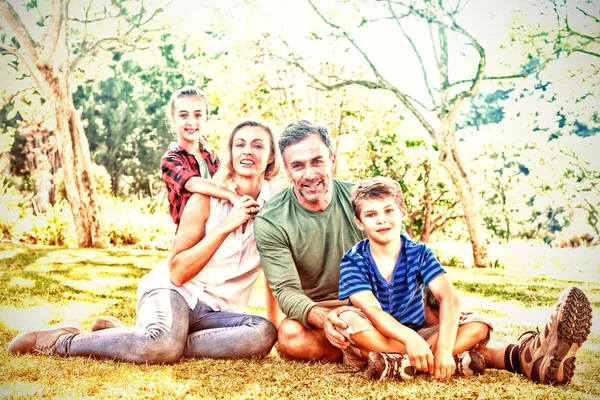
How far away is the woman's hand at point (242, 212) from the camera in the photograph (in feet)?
8.72

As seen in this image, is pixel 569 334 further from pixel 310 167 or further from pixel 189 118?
pixel 189 118

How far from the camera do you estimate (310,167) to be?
2.58 m

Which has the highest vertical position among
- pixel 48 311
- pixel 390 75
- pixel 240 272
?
pixel 390 75

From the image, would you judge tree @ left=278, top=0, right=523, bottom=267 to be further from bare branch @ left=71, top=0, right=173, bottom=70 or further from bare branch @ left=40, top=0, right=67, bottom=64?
bare branch @ left=40, top=0, right=67, bottom=64

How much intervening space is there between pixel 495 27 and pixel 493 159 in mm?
1675

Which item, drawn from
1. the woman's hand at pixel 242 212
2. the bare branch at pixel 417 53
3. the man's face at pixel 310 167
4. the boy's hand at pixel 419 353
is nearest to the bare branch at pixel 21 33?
the bare branch at pixel 417 53

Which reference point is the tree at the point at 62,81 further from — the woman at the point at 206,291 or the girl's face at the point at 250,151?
the girl's face at the point at 250,151

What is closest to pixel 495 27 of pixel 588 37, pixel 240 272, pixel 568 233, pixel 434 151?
pixel 588 37

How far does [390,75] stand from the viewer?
7371 millimetres

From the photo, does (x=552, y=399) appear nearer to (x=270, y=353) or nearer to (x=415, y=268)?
(x=415, y=268)

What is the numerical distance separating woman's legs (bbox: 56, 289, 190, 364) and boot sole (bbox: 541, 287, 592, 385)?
4.68 ft

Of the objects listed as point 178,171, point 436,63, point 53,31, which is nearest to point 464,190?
point 436,63

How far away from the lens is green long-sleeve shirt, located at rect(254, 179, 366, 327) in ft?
8.32

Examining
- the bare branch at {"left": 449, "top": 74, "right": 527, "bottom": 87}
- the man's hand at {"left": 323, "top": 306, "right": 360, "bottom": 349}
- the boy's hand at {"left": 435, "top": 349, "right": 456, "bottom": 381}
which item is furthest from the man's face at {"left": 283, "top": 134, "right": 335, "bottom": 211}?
the bare branch at {"left": 449, "top": 74, "right": 527, "bottom": 87}
